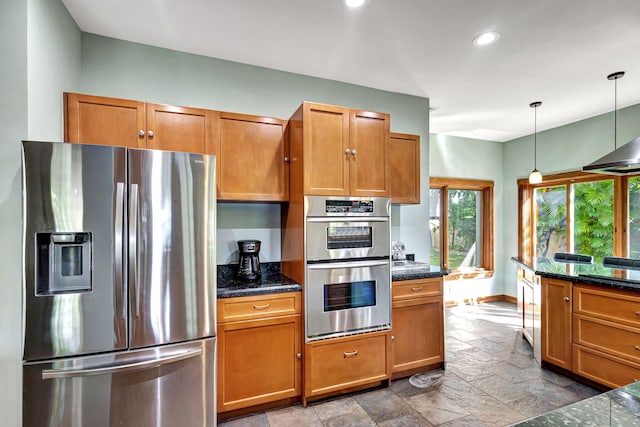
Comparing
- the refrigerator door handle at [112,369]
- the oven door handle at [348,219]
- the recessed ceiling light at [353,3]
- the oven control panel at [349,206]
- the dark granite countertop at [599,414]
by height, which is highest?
the recessed ceiling light at [353,3]

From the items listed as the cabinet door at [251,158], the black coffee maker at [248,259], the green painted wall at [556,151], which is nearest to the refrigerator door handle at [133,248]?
the cabinet door at [251,158]

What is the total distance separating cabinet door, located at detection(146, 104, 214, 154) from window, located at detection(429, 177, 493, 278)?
376cm

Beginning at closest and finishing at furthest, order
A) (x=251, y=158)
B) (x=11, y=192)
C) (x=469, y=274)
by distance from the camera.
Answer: (x=11, y=192)
(x=251, y=158)
(x=469, y=274)

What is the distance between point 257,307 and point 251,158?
1160 mm

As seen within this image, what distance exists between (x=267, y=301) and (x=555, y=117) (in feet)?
15.2

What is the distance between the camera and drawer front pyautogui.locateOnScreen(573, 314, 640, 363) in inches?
92.0

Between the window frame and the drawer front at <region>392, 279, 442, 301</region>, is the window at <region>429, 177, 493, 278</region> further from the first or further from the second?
the drawer front at <region>392, 279, 442, 301</region>

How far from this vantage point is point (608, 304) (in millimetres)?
2477

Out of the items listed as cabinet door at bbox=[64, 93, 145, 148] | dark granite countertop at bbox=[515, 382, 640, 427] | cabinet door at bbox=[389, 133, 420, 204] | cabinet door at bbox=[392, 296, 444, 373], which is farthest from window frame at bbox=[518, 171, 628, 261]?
cabinet door at bbox=[64, 93, 145, 148]

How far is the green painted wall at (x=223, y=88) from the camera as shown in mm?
2474

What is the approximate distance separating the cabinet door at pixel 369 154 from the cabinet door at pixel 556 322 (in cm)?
176

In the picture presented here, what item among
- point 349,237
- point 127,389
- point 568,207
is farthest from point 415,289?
point 568,207

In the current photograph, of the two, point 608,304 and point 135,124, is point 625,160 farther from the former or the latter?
point 135,124

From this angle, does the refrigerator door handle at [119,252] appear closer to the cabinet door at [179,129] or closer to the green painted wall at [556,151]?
the cabinet door at [179,129]
